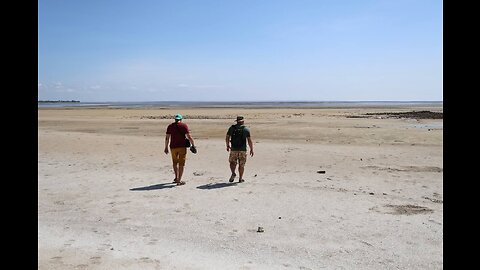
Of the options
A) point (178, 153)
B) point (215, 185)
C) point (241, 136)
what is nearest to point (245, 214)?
point (215, 185)

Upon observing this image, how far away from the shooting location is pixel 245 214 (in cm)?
743

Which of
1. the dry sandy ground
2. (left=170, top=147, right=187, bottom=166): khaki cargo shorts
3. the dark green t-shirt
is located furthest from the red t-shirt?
the dark green t-shirt

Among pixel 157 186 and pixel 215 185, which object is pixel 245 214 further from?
pixel 157 186

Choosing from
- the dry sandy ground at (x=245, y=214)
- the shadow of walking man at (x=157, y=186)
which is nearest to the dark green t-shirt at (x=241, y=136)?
the dry sandy ground at (x=245, y=214)

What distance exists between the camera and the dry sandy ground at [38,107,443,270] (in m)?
5.36

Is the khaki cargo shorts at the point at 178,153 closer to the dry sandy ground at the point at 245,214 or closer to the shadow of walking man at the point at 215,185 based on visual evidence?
the dry sandy ground at the point at 245,214

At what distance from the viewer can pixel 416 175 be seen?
37.3 ft

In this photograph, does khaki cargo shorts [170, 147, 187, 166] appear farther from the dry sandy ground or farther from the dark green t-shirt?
the dark green t-shirt

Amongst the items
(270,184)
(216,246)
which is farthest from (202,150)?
(216,246)

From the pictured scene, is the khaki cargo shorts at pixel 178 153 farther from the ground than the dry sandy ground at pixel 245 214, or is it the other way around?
the khaki cargo shorts at pixel 178 153

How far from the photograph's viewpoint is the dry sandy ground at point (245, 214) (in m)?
5.36

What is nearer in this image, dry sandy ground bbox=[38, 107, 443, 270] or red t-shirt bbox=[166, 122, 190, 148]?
dry sandy ground bbox=[38, 107, 443, 270]
